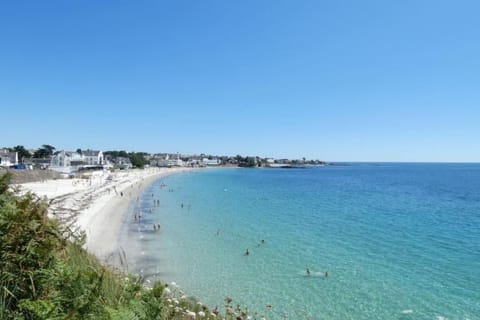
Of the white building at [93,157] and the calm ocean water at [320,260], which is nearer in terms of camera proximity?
the calm ocean water at [320,260]

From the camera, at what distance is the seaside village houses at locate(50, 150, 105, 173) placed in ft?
278

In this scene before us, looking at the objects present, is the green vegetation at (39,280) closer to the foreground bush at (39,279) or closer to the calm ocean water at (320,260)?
the foreground bush at (39,279)

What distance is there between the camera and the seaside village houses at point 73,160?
278ft

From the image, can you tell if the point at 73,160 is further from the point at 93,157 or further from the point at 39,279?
the point at 39,279

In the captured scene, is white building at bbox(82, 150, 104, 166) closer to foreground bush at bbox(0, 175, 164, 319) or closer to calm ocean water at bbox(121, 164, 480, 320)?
calm ocean water at bbox(121, 164, 480, 320)

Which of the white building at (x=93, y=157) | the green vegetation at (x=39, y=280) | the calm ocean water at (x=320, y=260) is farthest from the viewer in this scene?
the white building at (x=93, y=157)

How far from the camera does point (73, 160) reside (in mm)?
103750

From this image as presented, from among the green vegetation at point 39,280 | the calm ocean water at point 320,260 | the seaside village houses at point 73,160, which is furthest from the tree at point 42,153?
the green vegetation at point 39,280

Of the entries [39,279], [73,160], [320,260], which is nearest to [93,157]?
[73,160]

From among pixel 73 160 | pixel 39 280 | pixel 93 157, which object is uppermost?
pixel 93 157

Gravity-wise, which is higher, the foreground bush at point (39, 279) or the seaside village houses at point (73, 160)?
the seaside village houses at point (73, 160)

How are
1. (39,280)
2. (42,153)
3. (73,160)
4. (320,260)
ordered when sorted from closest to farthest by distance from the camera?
(39,280)
(320,260)
(73,160)
(42,153)

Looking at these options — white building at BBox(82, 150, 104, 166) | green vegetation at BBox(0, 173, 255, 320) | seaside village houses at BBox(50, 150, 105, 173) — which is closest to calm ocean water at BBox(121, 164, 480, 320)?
green vegetation at BBox(0, 173, 255, 320)

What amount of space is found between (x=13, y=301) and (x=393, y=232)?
29.9 m
